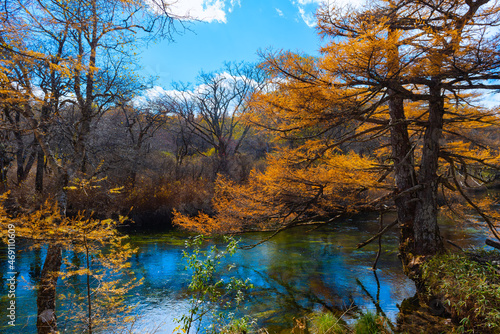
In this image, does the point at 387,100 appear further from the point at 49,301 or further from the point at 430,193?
the point at 49,301

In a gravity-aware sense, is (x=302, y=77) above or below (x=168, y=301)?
above

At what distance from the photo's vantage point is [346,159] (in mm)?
6559

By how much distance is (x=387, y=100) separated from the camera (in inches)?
223

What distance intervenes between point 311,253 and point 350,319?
15.3 feet

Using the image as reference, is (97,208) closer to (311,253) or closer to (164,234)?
(164,234)

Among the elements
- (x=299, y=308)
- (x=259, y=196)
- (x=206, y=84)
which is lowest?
(x=299, y=308)

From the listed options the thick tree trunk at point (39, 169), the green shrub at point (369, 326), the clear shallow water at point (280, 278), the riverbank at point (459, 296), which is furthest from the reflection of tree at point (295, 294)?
the thick tree trunk at point (39, 169)

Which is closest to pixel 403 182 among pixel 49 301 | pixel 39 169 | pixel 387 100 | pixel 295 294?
pixel 387 100

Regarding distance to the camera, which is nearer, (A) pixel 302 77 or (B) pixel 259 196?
(A) pixel 302 77

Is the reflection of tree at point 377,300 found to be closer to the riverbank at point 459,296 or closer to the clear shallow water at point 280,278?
the clear shallow water at point 280,278

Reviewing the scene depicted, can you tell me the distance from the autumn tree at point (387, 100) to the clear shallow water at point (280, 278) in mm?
1516

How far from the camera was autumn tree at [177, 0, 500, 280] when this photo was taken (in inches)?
158

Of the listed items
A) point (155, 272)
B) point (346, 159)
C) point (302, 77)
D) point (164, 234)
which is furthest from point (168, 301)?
point (164, 234)

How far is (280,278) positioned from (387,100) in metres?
5.56
